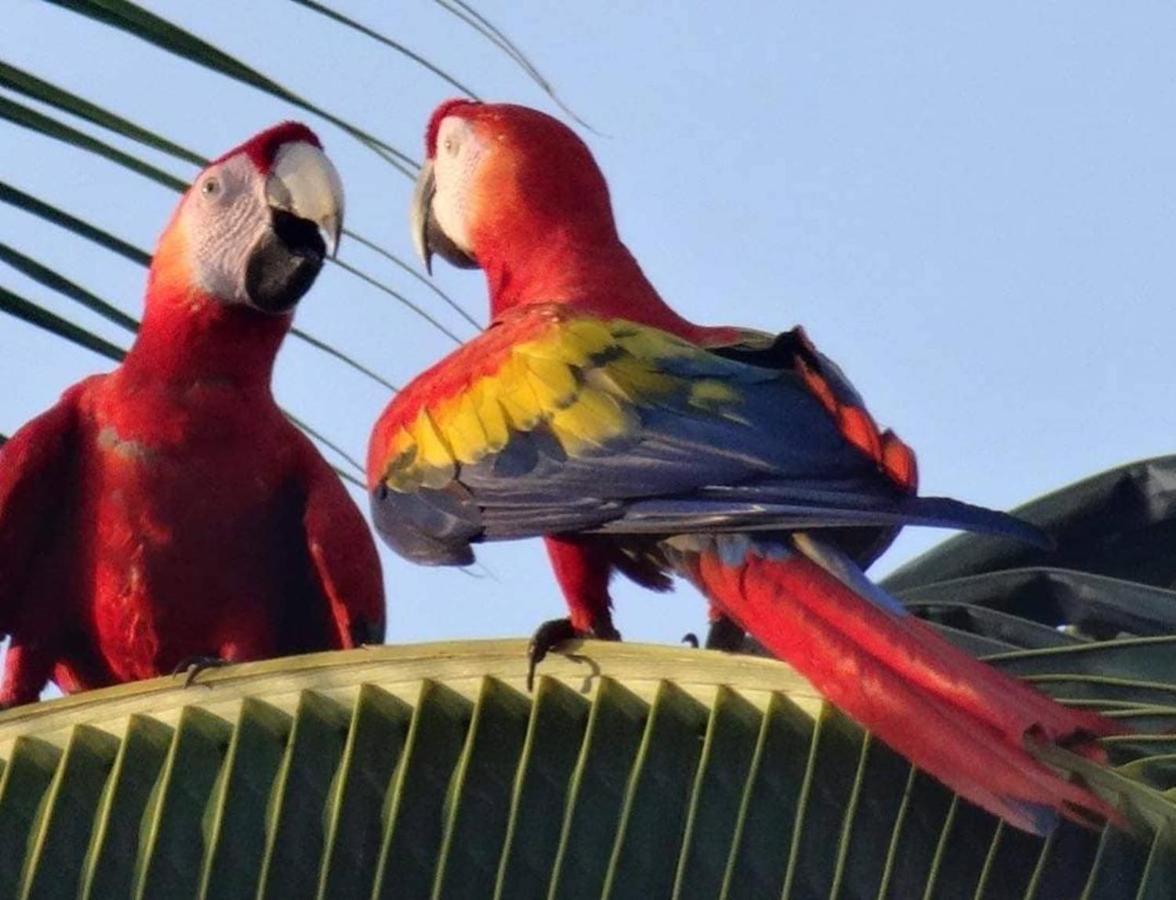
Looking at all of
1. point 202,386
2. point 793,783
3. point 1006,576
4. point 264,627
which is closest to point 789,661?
point 793,783

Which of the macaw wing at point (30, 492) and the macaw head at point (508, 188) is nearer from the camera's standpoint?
the macaw wing at point (30, 492)

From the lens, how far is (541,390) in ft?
6.38

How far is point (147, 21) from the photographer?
1.42 metres

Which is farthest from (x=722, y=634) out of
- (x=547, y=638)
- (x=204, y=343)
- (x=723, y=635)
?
(x=204, y=343)

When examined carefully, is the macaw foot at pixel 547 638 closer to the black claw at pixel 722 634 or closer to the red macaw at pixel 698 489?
the red macaw at pixel 698 489

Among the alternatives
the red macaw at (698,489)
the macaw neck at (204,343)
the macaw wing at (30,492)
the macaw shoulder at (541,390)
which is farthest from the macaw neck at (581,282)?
the macaw wing at (30,492)

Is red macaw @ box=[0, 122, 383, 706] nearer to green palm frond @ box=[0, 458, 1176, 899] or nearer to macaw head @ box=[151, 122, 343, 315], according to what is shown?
macaw head @ box=[151, 122, 343, 315]

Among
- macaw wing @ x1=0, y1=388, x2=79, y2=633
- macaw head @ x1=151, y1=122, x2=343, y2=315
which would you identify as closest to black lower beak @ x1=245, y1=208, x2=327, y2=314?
macaw head @ x1=151, y1=122, x2=343, y2=315

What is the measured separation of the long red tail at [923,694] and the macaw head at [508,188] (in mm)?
844

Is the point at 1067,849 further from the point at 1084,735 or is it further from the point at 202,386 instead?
the point at 202,386

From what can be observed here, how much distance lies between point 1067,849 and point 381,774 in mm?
461

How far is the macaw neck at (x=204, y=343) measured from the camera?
2383 mm

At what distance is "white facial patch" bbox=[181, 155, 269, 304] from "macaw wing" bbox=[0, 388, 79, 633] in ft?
0.80

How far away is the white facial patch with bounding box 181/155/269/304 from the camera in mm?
2463
